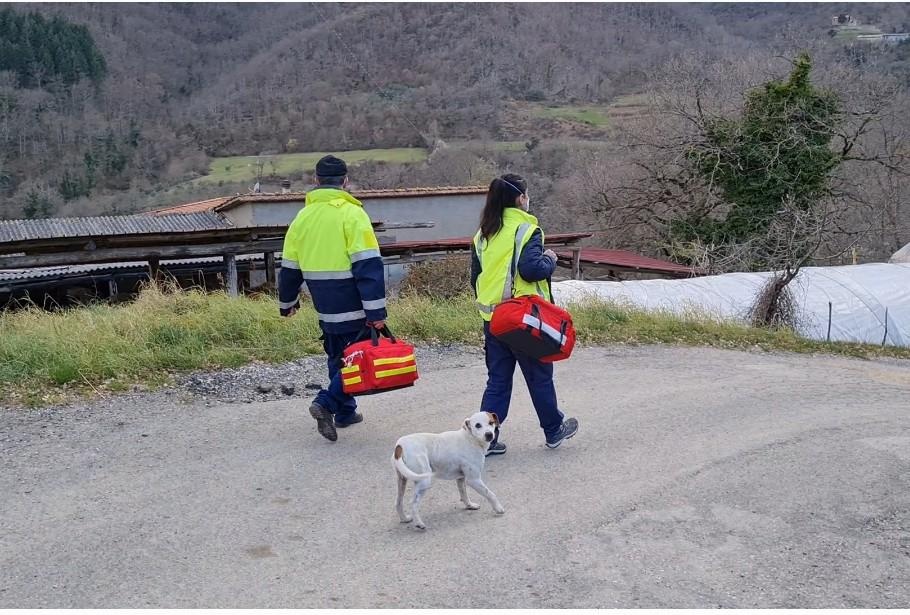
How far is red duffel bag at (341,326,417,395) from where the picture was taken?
19.2ft

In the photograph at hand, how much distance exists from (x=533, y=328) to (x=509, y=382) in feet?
2.04

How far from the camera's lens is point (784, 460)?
6.09 m

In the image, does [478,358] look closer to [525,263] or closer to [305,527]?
[525,263]

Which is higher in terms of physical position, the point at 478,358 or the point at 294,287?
the point at 294,287

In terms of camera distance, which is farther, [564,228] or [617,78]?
[617,78]

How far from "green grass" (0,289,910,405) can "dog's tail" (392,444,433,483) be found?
12.1 feet

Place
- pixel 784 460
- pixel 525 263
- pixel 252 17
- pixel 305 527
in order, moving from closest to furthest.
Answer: pixel 305 527 → pixel 525 263 → pixel 784 460 → pixel 252 17

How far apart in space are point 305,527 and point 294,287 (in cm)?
219

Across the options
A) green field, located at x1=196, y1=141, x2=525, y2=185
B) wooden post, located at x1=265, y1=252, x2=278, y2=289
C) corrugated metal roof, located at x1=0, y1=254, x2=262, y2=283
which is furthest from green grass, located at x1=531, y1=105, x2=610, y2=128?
wooden post, located at x1=265, y1=252, x2=278, y2=289

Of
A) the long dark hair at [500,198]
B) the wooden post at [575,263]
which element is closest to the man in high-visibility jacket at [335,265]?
the long dark hair at [500,198]

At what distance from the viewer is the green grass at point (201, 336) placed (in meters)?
7.50

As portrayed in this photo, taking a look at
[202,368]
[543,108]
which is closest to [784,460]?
[202,368]

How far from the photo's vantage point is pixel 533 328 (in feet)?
18.5

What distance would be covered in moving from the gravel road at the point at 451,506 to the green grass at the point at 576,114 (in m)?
66.4
